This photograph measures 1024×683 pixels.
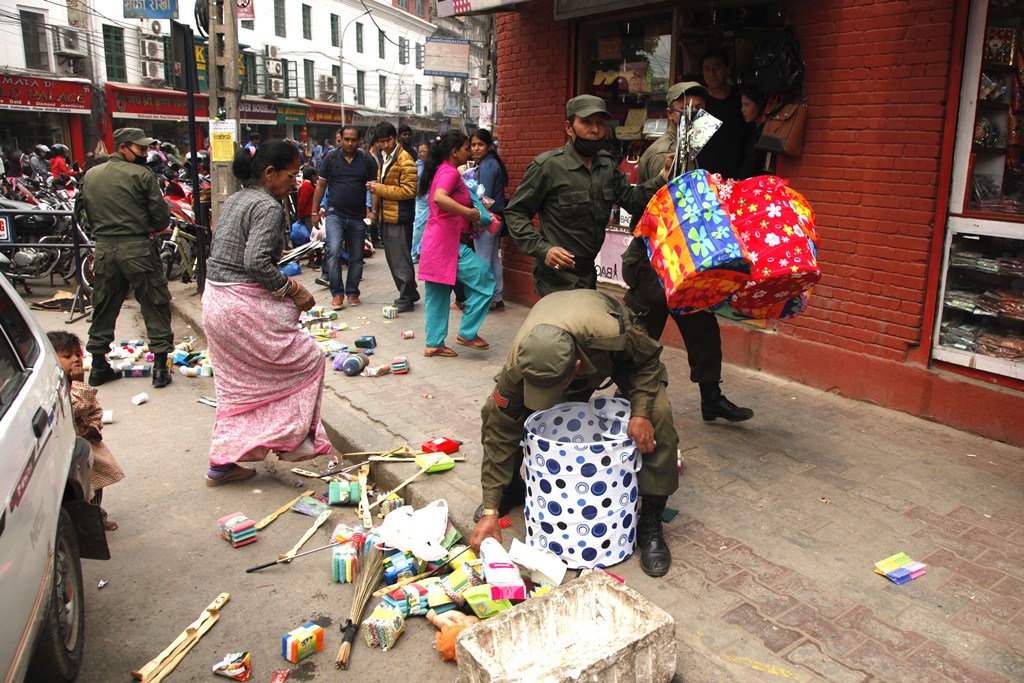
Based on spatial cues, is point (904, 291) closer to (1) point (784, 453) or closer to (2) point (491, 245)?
(1) point (784, 453)

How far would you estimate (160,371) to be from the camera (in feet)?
22.4

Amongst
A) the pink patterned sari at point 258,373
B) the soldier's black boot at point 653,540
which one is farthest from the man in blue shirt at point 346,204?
the soldier's black boot at point 653,540

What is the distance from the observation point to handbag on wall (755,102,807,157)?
→ 573 centimetres

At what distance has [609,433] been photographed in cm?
388

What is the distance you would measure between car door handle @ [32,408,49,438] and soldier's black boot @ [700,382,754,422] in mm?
3708

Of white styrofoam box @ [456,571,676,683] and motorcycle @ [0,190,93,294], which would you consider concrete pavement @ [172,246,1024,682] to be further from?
motorcycle @ [0,190,93,294]

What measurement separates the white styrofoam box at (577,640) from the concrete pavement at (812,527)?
273 millimetres

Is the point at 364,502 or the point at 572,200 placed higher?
the point at 572,200

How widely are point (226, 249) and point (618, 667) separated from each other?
10.2 feet

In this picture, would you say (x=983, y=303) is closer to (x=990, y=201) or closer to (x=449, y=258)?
(x=990, y=201)

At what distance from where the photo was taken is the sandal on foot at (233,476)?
15.8 ft

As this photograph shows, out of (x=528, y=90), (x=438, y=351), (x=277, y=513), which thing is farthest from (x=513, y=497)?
(x=528, y=90)

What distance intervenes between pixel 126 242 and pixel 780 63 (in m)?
5.27

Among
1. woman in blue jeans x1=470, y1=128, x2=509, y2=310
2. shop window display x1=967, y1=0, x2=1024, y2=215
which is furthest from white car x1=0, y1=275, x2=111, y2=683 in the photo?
woman in blue jeans x1=470, y1=128, x2=509, y2=310
